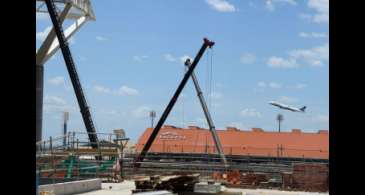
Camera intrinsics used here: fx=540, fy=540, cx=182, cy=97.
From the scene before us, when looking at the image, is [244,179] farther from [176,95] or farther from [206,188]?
[176,95]

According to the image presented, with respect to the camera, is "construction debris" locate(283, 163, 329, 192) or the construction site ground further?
"construction debris" locate(283, 163, 329, 192)

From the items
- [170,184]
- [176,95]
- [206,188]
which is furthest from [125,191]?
[176,95]

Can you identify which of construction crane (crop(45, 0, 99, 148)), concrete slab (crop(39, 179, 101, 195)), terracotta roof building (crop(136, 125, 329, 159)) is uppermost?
construction crane (crop(45, 0, 99, 148))

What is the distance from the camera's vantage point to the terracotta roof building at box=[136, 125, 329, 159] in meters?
61.4

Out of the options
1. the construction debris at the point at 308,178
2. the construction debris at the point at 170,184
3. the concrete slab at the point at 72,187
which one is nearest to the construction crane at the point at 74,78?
the construction debris at the point at 308,178

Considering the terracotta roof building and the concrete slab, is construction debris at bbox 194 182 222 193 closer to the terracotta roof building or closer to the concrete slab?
the concrete slab

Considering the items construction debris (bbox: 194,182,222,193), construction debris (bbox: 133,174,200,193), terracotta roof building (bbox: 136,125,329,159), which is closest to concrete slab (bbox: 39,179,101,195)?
construction debris (bbox: 133,174,200,193)

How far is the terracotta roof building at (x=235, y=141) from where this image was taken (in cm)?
6138

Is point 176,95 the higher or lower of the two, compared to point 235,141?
higher

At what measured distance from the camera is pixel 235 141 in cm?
6600

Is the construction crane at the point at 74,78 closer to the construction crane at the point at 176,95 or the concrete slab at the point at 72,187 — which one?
the construction crane at the point at 176,95
